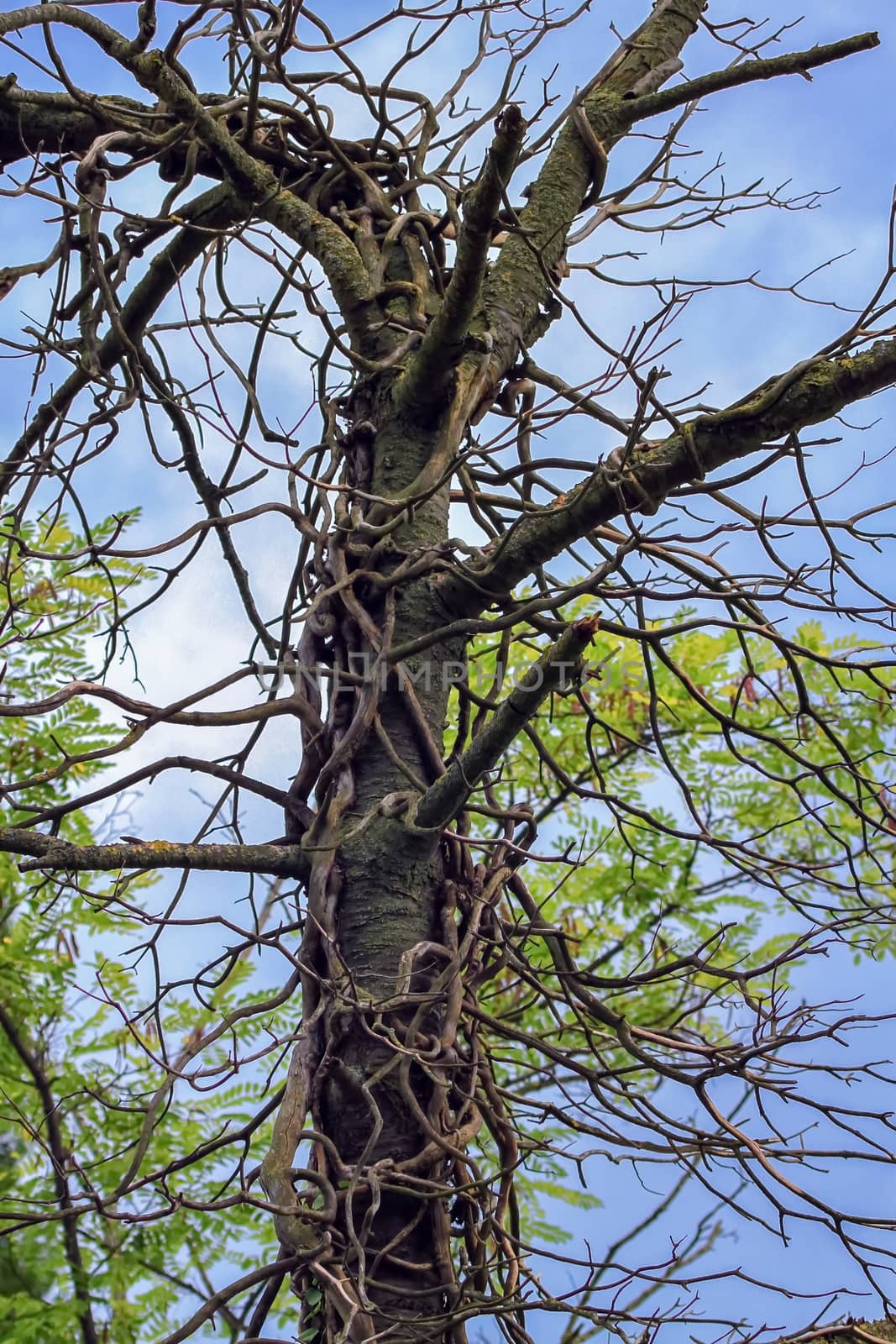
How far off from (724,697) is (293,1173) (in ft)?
13.1

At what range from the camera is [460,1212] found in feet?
6.99

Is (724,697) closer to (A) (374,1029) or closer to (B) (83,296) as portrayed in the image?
(B) (83,296)

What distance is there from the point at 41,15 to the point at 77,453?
0.90m

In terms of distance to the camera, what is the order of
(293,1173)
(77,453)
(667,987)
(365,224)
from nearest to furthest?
(293,1173)
(77,453)
(365,224)
(667,987)

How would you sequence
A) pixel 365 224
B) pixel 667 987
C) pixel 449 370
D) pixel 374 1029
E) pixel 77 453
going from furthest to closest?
pixel 667 987 < pixel 365 224 < pixel 77 453 < pixel 449 370 < pixel 374 1029

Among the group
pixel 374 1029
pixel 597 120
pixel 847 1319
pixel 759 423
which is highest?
pixel 597 120

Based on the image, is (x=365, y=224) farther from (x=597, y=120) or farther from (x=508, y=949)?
(x=508, y=949)

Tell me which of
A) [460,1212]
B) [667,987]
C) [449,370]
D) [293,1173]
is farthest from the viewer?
[667,987]

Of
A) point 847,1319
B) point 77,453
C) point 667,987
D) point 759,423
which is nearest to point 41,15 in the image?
point 77,453

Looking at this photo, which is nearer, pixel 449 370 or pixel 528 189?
pixel 449 370

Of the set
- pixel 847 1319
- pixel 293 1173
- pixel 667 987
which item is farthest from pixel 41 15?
pixel 667 987

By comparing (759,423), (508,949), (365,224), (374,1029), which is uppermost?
(365,224)

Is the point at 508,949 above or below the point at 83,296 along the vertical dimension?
below

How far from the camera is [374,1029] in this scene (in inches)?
78.5
